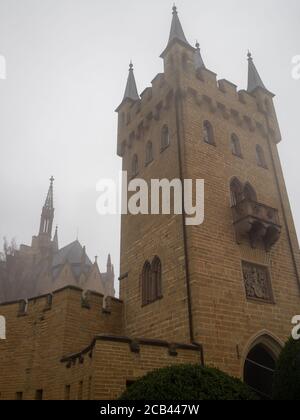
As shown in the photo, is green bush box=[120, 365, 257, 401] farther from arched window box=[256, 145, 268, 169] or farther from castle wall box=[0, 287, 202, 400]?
arched window box=[256, 145, 268, 169]

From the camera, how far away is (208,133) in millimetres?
15875

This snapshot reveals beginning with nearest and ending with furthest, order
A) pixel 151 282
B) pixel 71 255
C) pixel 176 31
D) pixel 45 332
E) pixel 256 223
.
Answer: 1. pixel 45 332
2. pixel 256 223
3. pixel 151 282
4. pixel 176 31
5. pixel 71 255

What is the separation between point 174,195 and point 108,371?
685cm

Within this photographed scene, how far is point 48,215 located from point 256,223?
45687mm

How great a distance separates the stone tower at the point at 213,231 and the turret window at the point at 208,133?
56 mm

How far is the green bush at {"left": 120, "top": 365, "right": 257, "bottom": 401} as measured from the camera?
7.14 metres

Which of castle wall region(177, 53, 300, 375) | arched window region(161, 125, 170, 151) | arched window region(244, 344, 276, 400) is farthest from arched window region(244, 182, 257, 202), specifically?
arched window region(244, 344, 276, 400)

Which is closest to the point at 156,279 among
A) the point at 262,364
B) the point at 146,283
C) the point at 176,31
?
the point at 146,283

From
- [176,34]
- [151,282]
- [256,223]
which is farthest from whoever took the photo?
[176,34]

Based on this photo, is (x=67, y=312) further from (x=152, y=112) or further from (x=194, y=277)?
(x=152, y=112)

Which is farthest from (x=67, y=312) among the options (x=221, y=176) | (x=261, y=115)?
(x=261, y=115)

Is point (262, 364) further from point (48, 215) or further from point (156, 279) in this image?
point (48, 215)
